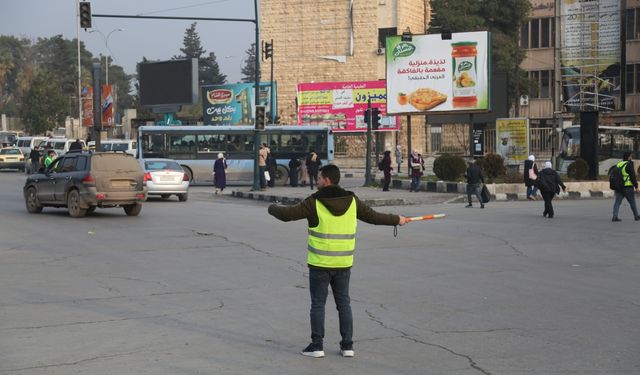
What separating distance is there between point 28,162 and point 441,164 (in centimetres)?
2935

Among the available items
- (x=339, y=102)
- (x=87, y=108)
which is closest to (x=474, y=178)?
(x=339, y=102)

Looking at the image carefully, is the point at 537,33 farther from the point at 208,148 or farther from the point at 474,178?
the point at 474,178

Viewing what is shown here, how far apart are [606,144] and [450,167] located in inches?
510

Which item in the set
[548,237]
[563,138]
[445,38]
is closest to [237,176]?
[445,38]

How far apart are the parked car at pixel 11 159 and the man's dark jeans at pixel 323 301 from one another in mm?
53691

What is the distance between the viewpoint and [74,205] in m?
23.7

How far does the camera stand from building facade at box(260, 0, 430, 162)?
7138cm

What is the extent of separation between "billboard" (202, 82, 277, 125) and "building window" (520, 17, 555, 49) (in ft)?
63.9

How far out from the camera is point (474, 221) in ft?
74.2

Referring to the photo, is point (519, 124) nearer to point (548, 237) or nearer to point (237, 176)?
point (237, 176)

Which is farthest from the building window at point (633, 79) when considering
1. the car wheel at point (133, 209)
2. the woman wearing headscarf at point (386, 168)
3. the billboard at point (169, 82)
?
the car wheel at point (133, 209)

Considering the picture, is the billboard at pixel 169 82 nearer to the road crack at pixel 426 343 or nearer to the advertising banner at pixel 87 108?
the advertising banner at pixel 87 108

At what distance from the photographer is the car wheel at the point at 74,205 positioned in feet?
77.5

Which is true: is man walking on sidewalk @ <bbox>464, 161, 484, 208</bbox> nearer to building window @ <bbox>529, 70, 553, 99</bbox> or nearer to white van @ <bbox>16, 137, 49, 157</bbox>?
white van @ <bbox>16, 137, 49, 157</bbox>
